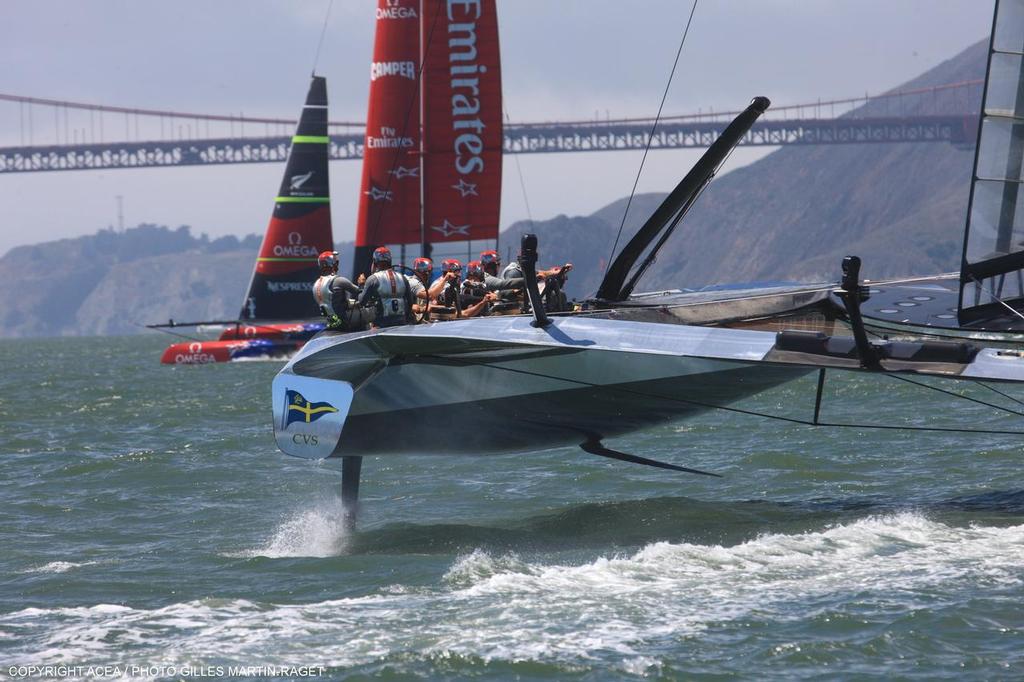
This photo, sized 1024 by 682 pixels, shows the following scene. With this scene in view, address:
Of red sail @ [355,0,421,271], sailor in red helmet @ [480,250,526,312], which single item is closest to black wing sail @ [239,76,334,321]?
red sail @ [355,0,421,271]

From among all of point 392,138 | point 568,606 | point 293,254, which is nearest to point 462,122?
point 392,138

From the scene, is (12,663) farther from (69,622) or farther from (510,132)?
(510,132)

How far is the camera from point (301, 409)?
798 cm

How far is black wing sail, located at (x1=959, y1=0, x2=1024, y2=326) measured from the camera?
791 cm

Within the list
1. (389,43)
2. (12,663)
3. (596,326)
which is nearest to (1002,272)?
(596,326)

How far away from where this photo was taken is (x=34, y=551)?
805 centimetres

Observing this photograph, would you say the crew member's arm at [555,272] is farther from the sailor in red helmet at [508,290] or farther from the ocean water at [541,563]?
the ocean water at [541,563]

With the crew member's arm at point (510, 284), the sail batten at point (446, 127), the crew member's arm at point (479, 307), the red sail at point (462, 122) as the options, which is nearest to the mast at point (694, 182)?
the crew member's arm at point (510, 284)

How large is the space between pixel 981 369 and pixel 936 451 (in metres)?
4.80

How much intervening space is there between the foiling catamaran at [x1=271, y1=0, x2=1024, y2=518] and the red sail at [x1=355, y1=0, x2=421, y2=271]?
10.8 m

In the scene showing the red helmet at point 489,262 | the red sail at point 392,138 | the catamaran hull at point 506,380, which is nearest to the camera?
the catamaran hull at point 506,380

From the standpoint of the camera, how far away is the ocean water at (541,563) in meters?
5.45

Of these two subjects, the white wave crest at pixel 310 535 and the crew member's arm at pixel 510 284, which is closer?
the white wave crest at pixel 310 535

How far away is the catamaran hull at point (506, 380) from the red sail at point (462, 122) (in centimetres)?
1037
